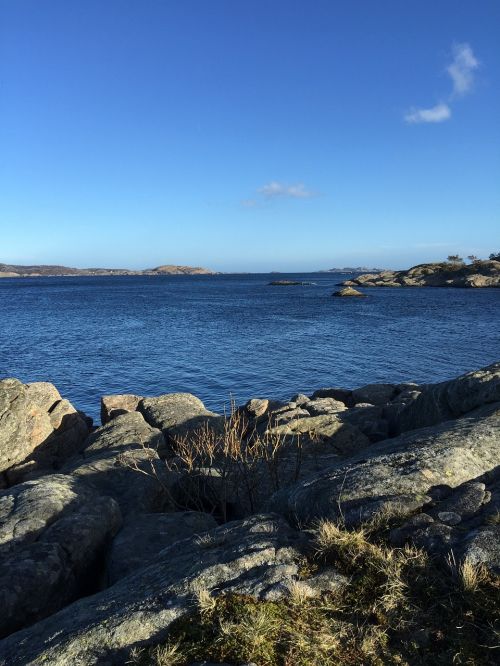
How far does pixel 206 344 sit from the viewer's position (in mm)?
47719

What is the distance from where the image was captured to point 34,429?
17.4m

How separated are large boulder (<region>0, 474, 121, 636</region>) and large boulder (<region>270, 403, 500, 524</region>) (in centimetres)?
320

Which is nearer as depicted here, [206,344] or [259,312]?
[206,344]

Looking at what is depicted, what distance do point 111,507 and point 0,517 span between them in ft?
6.09

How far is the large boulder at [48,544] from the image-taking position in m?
6.60

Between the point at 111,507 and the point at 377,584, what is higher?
the point at 377,584

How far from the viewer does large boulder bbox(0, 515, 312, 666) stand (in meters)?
4.38

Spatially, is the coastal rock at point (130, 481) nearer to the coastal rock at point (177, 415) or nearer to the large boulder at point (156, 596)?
the coastal rock at point (177, 415)

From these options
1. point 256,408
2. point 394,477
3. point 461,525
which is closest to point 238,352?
point 256,408

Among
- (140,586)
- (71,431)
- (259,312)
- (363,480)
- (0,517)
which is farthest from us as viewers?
(259,312)

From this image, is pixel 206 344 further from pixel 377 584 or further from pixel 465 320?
pixel 377 584

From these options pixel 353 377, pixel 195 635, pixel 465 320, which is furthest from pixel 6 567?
pixel 465 320

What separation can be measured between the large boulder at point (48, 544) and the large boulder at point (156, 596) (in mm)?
1630

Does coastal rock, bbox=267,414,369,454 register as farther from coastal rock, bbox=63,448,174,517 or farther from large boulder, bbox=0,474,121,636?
large boulder, bbox=0,474,121,636
